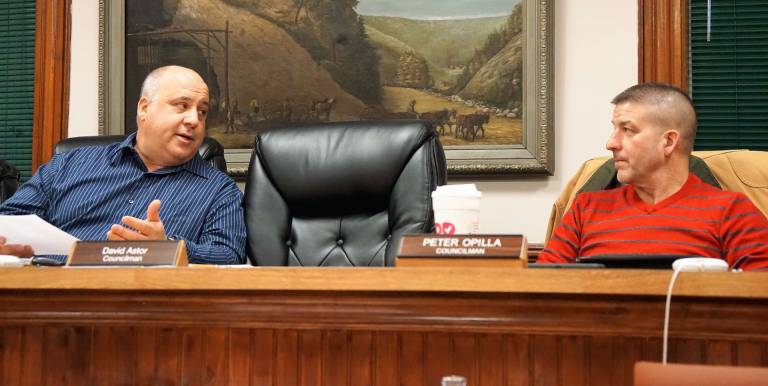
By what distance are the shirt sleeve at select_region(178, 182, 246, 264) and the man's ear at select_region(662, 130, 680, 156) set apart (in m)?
1.05

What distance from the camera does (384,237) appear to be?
221 cm

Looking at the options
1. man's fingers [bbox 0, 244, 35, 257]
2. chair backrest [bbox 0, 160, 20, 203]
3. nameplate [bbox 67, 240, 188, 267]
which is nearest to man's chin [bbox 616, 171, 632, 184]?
nameplate [bbox 67, 240, 188, 267]

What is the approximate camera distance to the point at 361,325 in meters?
1.26

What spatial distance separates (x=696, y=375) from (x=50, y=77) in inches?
116

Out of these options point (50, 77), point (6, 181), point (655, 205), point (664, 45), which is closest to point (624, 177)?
point (655, 205)

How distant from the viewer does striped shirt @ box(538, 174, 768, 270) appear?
2.09 metres

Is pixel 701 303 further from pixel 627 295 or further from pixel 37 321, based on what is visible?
pixel 37 321

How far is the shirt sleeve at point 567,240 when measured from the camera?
2.21 metres

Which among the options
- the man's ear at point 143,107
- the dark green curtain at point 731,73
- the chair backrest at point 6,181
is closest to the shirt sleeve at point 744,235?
the dark green curtain at point 731,73

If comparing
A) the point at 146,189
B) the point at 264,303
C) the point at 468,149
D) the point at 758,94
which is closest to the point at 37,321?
the point at 264,303

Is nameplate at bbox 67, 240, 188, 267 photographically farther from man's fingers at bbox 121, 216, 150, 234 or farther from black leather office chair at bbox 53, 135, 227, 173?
black leather office chair at bbox 53, 135, 227, 173

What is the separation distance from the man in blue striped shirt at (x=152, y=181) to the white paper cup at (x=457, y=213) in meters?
0.98

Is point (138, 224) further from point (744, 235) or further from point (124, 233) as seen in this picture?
point (744, 235)

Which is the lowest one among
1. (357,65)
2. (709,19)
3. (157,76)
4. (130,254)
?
(130,254)
